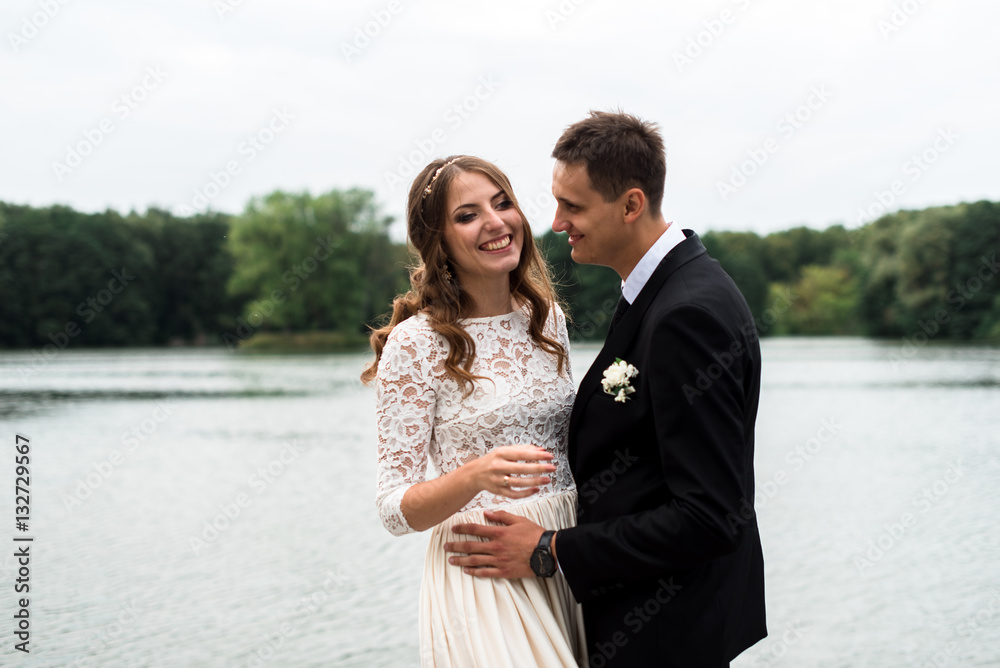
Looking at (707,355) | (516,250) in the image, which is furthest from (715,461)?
(516,250)

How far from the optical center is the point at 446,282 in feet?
9.93

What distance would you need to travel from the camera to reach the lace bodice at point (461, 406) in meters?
2.79

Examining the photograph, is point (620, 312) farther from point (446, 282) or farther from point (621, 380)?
point (446, 282)

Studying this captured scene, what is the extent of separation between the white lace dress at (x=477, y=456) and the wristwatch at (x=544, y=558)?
150 millimetres

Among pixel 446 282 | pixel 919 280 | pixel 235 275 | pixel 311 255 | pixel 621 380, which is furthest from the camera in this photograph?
pixel 235 275

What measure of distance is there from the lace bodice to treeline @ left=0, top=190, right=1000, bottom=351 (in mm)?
56427

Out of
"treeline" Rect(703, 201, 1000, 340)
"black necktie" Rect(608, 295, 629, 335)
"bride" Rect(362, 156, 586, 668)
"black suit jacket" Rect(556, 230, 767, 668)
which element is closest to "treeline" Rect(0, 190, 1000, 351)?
"treeline" Rect(703, 201, 1000, 340)

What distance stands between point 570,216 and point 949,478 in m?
13.7

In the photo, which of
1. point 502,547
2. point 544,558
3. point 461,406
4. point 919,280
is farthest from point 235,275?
point 544,558

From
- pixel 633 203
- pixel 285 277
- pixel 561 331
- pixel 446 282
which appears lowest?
pixel 561 331

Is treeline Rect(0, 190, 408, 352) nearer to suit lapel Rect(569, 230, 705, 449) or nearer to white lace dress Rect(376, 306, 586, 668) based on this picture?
white lace dress Rect(376, 306, 586, 668)

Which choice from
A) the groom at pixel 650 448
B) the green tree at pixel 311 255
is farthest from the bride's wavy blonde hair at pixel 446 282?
the green tree at pixel 311 255

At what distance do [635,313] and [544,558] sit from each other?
79 cm

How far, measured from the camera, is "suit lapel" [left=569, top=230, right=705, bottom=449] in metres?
2.56
